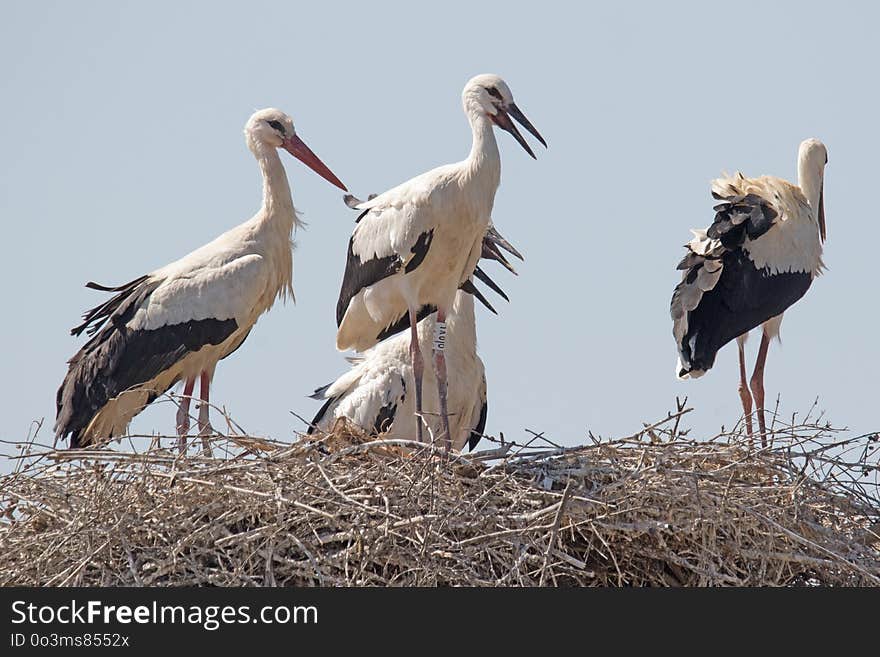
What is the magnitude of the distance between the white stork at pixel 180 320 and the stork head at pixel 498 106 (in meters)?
1.58

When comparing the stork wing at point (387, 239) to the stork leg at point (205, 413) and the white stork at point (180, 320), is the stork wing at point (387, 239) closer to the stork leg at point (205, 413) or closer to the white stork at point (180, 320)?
the white stork at point (180, 320)

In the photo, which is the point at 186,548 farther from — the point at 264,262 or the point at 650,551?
the point at 264,262

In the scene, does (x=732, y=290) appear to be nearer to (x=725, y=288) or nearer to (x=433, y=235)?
(x=725, y=288)

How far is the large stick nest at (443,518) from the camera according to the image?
734 cm

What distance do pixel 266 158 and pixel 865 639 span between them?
5.17 m

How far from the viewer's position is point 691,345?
36.8ft

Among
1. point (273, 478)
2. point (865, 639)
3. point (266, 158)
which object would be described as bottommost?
point (865, 639)

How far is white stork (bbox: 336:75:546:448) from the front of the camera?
9.33 m

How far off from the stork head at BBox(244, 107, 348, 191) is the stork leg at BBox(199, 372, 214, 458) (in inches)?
55.2

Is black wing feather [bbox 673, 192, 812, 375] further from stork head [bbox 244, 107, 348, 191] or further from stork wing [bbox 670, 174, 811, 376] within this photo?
stork head [bbox 244, 107, 348, 191]

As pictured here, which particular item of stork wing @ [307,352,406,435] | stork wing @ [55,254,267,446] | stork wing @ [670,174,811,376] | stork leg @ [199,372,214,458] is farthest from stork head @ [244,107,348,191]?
stork wing @ [670,174,811,376]

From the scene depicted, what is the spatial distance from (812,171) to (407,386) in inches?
138

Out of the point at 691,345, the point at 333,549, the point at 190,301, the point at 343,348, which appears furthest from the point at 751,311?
the point at 333,549

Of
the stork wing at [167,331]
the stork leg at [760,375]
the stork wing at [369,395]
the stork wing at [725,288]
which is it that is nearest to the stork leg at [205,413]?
the stork wing at [167,331]
